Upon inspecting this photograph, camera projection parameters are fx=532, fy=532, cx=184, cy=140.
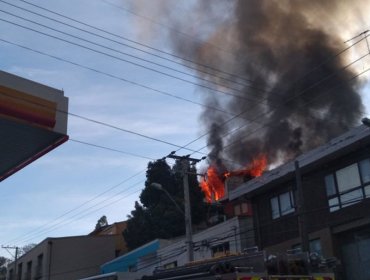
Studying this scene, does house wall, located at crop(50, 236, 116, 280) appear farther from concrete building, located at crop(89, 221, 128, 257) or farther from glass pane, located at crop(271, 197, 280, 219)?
glass pane, located at crop(271, 197, 280, 219)

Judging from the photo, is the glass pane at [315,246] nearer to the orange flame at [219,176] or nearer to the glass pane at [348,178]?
the glass pane at [348,178]

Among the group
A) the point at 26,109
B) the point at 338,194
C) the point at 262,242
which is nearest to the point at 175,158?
the point at 262,242

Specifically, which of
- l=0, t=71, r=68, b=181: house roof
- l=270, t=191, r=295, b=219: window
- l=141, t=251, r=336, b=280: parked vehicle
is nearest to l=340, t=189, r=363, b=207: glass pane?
l=270, t=191, r=295, b=219: window

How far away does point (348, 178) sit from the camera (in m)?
20.0

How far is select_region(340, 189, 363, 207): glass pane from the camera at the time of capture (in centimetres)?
Answer: 1919

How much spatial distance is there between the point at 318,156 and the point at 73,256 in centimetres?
2824

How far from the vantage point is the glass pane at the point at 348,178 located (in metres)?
19.6

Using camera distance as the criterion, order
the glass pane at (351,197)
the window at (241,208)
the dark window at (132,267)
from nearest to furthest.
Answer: the glass pane at (351,197)
the window at (241,208)
the dark window at (132,267)

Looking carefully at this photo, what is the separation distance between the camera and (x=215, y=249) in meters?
26.5

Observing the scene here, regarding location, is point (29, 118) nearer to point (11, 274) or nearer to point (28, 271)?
point (28, 271)

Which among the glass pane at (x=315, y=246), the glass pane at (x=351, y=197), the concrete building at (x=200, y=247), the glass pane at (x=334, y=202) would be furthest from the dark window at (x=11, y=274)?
the glass pane at (x=351, y=197)

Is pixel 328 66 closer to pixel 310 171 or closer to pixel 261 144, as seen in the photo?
pixel 261 144

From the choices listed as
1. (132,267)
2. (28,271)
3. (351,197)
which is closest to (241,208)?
(132,267)

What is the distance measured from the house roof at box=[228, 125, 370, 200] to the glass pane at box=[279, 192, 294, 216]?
0.69 m
